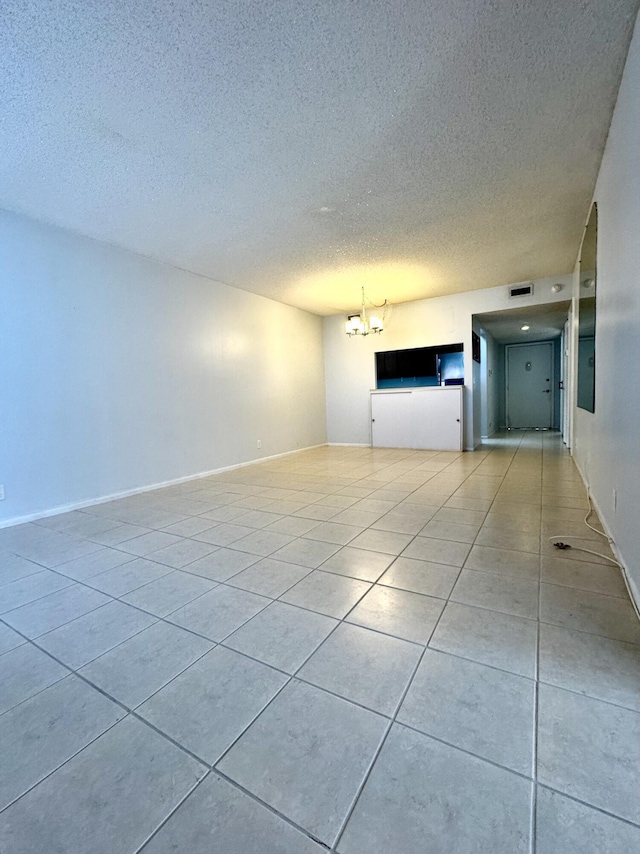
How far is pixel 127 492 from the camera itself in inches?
159

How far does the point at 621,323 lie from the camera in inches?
79.1

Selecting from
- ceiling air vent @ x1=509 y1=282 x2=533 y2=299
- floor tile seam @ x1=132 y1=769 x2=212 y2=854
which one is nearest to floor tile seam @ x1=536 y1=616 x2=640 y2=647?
floor tile seam @ x1=132 y1=769 x2=212 y2=854

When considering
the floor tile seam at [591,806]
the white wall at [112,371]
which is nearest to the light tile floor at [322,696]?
the floor tile seam at [591,806]

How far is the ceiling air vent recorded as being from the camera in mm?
5621

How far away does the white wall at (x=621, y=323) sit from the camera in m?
1.72

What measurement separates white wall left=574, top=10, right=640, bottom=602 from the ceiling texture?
0.92 feet

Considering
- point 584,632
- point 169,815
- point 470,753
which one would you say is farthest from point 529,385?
point 169,815

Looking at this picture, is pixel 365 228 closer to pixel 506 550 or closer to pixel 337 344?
pixel 506 550

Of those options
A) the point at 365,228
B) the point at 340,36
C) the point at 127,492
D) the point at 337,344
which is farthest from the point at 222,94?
the point at 337,344

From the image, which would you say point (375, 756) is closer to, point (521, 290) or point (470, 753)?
point (470, 753)

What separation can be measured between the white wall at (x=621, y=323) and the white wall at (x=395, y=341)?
3.24m

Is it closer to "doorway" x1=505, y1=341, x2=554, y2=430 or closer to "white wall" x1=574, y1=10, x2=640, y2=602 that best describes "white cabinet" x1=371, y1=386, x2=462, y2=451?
"white wall" x1=574, y1=10, x2=640, y2=602

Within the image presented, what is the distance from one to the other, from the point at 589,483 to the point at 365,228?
3175 millimetres

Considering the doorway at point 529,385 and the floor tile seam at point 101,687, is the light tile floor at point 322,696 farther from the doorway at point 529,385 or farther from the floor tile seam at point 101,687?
the doorway at point 529,385
